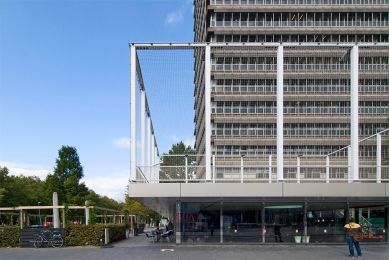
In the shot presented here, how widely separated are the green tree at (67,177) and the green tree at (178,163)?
48581mm

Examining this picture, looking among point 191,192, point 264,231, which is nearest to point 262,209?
point 264,231

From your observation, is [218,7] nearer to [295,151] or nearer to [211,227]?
[295,151]

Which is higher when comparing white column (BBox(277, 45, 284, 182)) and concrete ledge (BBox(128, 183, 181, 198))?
white column (BBox(277, 45, 284, 182))

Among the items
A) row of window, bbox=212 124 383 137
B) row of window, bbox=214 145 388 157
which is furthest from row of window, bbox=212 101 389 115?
row of window, bbox=214 145 388 157

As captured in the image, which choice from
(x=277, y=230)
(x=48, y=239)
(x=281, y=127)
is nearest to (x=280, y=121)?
(x=281, y=127)

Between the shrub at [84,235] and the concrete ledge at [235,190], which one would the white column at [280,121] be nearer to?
the concrete ledge at [235,190]

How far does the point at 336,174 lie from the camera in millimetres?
24750

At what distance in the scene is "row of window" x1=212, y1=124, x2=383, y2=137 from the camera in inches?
2356

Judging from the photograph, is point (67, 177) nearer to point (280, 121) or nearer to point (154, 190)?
point (154, 190)

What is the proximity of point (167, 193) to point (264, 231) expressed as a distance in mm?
5463

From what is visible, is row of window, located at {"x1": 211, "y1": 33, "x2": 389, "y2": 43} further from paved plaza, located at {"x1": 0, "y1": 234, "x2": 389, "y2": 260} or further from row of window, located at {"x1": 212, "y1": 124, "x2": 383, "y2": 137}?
paved plaza, located at {"x1": 0, "y1": 234, "x2": 389, "y2": 260}

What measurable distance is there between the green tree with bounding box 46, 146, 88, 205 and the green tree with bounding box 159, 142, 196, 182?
4858cm

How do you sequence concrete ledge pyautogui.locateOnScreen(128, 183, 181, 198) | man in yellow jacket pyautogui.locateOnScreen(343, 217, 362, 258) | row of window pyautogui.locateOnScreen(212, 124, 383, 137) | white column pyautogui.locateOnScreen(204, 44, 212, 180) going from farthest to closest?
row of window pyautogui.locateOnScreen(212, 124, 383, 137)
white column pyautogui.locateOnScreen(204, 44, 212, 180)
concrete ledge pyautogui.locateOnScreen(128, 183, 181, 198)
man in yellow jacket pyautogui.locateOnScreen(343, 217, 362, 258)

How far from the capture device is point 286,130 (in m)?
60.3
